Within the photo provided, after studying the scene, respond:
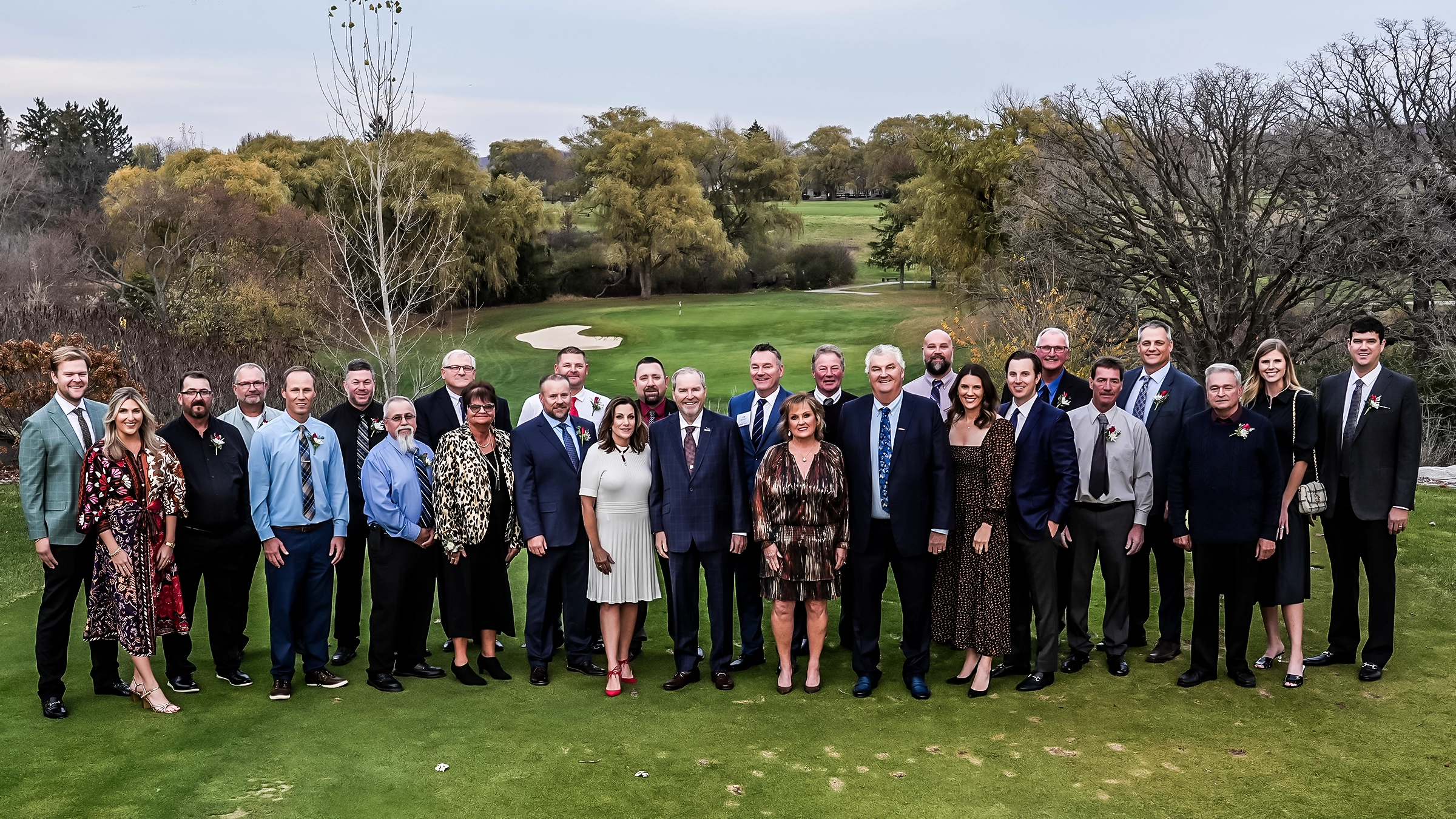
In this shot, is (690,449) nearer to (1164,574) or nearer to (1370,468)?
(1164,574)

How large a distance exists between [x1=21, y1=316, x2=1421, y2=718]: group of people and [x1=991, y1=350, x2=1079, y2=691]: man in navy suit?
0.01 metres

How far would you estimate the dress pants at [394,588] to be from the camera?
5.83 m

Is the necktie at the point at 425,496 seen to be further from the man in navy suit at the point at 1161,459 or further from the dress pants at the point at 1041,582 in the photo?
the man in navy suit at the point at 1161,459

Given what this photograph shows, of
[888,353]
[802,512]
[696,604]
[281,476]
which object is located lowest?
[696,604]

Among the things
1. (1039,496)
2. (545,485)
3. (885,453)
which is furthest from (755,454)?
(1039,496)

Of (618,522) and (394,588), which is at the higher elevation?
(618,522)

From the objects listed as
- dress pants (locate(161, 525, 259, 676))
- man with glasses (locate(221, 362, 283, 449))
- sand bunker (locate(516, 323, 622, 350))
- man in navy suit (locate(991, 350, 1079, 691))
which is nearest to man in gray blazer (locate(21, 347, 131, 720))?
dress pants (locate(161, 525, 259, 676))

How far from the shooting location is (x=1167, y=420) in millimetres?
6102

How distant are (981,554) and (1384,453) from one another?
7.25 ft

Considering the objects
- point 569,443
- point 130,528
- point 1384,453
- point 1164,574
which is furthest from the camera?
point 1164,574

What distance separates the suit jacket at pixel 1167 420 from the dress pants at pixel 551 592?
3.20 meters

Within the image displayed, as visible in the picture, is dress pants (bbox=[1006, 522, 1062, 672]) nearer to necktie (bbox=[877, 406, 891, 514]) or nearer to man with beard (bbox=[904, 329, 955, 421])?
necktie (bbox=[877, 406, 891, 514])

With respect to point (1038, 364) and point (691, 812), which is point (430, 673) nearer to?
point (691, 812)

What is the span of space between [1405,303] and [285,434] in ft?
72.8
